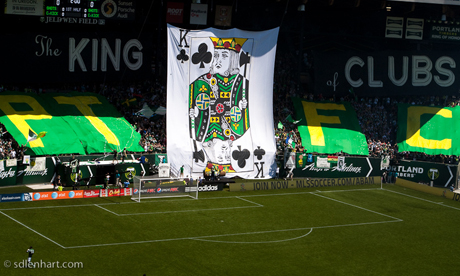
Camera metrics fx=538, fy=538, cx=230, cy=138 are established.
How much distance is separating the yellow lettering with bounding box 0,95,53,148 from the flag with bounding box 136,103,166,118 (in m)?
8.36

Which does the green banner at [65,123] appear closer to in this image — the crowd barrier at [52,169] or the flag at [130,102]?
the crowd barrier at [52,169]

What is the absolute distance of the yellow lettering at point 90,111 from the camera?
47.4 meters

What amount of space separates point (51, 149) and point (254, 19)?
30.4 meters

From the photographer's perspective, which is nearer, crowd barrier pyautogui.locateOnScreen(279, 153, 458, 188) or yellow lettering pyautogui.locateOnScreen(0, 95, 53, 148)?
yellow lettering pyautogui.locateOnScreen(0, 95, 53, 148)

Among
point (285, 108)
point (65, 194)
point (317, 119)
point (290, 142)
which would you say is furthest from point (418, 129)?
point (65, 194)

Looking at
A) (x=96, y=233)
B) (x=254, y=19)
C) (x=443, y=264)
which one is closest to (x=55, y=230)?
(x=96, y=233)

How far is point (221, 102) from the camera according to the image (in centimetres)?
4994

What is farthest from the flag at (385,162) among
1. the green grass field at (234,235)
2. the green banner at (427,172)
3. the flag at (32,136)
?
the flag at (32,136)

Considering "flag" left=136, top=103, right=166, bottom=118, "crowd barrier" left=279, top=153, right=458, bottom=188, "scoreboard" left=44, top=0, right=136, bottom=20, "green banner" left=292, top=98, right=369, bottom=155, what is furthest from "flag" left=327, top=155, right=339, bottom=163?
"scoreboard" left=44, top=0, right=136, bottom=20

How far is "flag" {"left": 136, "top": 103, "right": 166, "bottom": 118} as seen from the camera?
167 feet

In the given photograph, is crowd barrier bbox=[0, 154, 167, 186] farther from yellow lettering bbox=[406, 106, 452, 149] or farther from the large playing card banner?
yellow lettering bbox=[406, 106, 452, 149]

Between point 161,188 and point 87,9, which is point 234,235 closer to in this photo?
point 161,188

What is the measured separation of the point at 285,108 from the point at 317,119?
3657 millimetres

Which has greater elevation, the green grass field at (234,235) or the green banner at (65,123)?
the green banner at (65,123)
